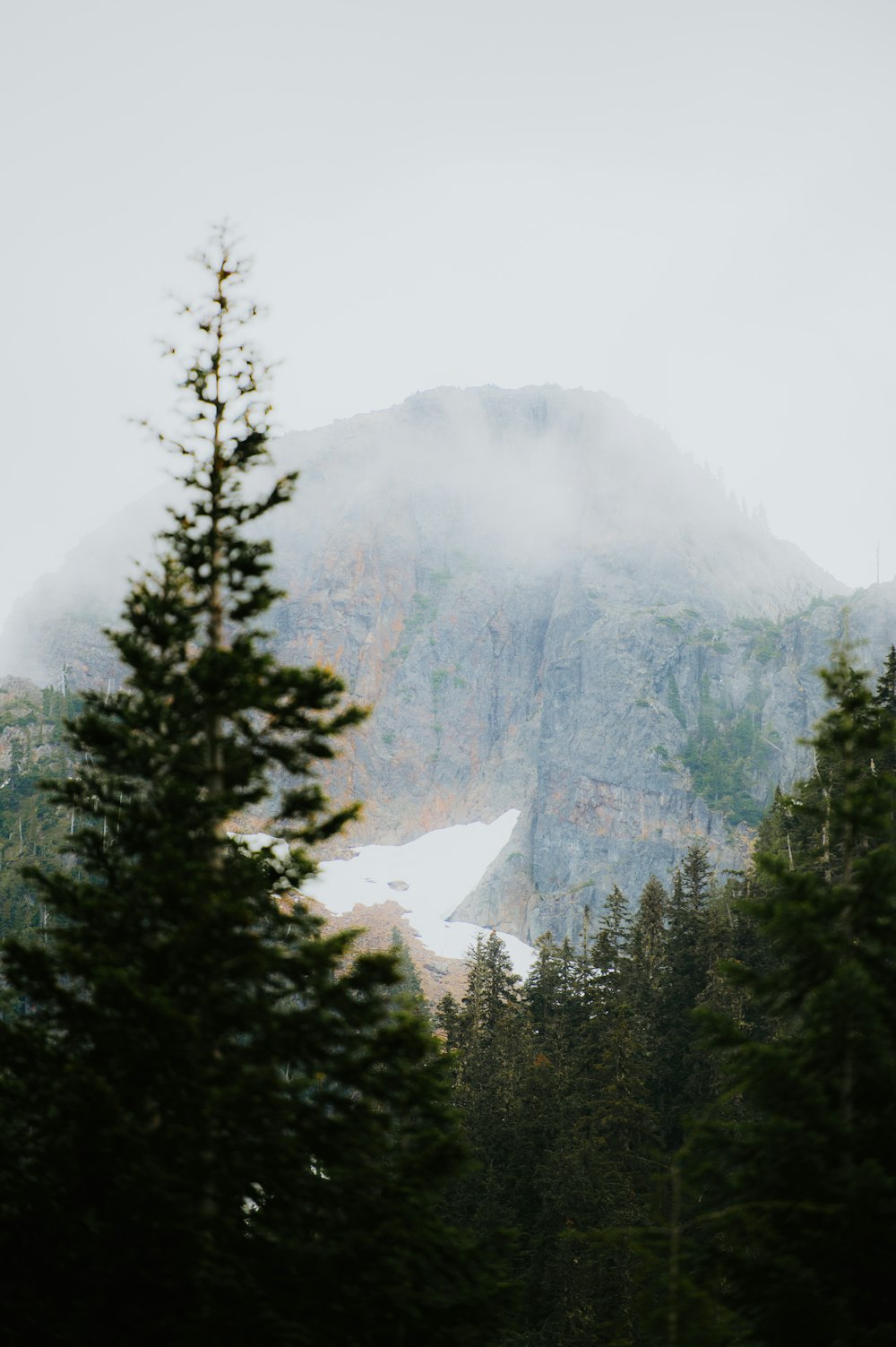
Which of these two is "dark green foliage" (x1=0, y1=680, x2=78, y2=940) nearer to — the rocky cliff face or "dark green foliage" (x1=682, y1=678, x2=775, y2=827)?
the rocky cliff face

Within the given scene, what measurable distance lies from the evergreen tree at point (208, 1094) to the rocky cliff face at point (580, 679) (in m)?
120

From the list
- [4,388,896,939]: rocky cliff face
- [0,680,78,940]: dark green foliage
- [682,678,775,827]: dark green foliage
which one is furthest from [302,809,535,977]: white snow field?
[0,680,78,940]: dark green foliage

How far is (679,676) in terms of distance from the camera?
160 metres

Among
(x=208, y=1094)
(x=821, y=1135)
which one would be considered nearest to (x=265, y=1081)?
(x=208, y=1094)

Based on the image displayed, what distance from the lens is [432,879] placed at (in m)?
153

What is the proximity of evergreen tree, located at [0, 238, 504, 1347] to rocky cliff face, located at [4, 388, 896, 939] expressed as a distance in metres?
120

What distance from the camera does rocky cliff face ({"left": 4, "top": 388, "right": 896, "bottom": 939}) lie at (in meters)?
146

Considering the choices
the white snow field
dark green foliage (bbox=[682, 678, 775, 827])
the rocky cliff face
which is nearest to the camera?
the white snow field

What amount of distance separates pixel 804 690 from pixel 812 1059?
153 m

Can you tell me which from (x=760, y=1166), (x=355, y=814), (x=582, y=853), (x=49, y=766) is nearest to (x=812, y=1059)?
(x=760, y=1166)

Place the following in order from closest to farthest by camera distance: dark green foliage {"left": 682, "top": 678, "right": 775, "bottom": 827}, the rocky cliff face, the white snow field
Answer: the white snow field < dark green foliage {"left": 682, "top": 678, "right": 775, "bottom": 827} < the rocky cliff face

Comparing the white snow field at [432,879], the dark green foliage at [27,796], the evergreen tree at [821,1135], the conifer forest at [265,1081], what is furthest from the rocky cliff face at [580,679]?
the evergreen tree at [821,1135]

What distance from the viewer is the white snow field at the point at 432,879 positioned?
13250cm

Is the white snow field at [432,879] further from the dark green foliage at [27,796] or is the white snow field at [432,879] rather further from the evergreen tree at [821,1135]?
the evergreen tree at [821,1135]
